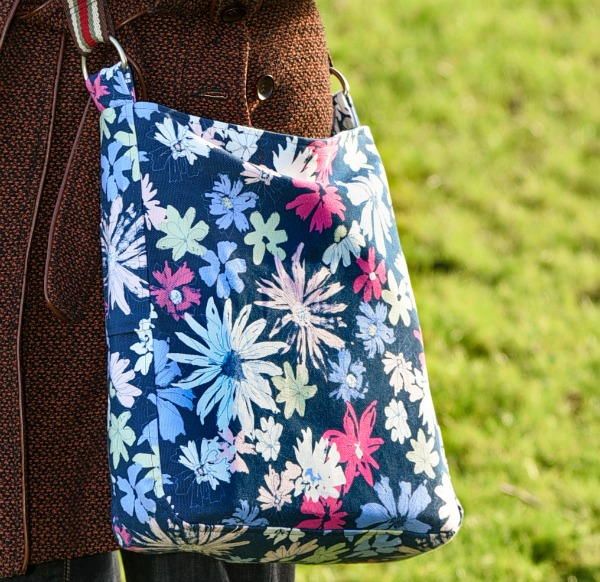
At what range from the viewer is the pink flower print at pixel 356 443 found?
1.35 metres

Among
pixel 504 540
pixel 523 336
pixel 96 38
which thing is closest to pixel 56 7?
pixel 96 38

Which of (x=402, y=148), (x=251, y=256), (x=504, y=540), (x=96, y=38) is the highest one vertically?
(x=402, y=148)

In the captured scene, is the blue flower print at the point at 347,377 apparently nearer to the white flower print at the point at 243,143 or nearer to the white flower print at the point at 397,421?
the white flower print at the point at 397,421

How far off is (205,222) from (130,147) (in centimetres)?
13

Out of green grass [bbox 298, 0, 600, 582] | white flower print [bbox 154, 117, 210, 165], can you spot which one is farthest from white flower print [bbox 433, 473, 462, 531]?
green grass [bbox 298, 0, 600, 582]

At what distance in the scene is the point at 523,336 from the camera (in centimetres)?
347

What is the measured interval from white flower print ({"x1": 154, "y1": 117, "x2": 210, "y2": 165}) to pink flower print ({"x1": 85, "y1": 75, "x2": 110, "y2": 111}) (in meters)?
0.08

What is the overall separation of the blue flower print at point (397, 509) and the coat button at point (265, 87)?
531 mm

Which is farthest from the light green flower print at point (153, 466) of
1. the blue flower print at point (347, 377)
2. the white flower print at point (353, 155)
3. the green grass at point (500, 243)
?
the green grass at point (500, 243)

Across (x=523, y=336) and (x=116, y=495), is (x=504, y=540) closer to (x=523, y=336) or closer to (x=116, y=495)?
(x=523, y=336)

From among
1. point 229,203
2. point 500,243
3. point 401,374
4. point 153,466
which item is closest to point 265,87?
point 229,203

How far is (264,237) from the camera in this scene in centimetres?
134

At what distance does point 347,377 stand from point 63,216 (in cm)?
41

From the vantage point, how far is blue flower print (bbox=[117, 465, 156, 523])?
127cm
